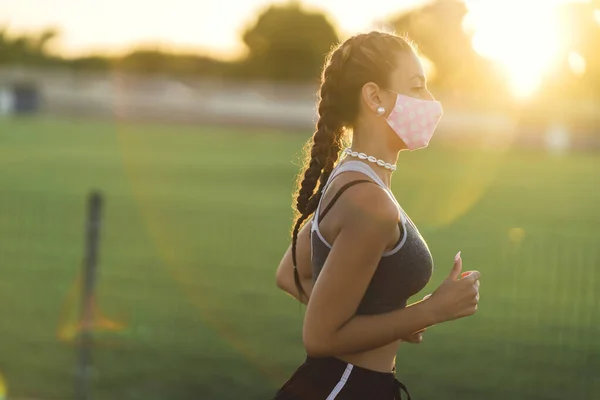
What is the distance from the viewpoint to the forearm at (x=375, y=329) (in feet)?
8.80

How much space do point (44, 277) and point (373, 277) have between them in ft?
32.7

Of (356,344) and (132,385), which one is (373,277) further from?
(132,385)

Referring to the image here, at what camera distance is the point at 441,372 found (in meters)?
7.95

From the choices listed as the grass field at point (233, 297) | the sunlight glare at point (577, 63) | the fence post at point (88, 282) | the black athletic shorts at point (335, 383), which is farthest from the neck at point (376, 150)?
the grass field at point (233, 297)

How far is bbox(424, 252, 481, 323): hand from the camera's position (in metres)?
2.71

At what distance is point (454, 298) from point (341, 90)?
0.69 metres

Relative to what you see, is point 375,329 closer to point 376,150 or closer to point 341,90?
point 376,150

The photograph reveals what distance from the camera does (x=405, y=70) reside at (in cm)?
284

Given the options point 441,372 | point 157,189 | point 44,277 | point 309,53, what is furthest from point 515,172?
point 309,53

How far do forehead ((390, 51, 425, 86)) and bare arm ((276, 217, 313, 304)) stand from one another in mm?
601

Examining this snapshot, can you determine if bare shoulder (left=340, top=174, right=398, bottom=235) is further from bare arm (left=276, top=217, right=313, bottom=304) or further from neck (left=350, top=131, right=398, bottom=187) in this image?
bare arm (left=276, top=217, right=313, bottom=304)

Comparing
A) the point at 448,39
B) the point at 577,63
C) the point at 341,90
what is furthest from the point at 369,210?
the point at 448,39

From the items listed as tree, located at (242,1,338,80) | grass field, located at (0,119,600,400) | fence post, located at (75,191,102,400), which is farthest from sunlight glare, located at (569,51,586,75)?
tree, located at (242,1,338,80)

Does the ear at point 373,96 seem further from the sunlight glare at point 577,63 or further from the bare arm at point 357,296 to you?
the sunlight glare at point 577,63
